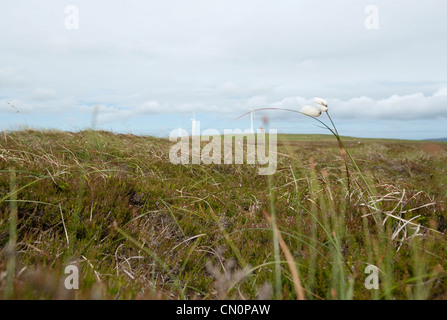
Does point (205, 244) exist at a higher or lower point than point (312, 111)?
lower

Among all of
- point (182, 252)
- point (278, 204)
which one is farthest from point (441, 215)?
point (182, 252)

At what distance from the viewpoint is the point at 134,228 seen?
3.86 m

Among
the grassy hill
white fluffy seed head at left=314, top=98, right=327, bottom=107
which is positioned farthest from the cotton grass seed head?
the grassy hill

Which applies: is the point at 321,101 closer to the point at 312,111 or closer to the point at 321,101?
the point at 321,101

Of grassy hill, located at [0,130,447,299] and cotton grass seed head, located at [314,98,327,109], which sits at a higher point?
cotton grass seed head, located at [314,98,327,109]

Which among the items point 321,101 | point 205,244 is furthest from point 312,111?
point 205,244

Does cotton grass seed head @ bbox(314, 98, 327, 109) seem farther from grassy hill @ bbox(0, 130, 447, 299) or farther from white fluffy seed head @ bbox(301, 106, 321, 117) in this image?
grassy hill @ bbox(0, 130, 447, 299)

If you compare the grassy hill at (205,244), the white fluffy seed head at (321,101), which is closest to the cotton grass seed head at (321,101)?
the white fluffy seed head at (321,101)

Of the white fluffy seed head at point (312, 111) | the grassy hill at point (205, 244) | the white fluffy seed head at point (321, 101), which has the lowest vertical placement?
the grassy hill at point (205, 244)

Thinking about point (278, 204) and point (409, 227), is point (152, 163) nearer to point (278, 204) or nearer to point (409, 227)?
point (278, 204)

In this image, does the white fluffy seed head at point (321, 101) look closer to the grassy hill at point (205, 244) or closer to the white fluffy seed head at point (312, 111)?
the white fluffy seed head at point (312, 111)

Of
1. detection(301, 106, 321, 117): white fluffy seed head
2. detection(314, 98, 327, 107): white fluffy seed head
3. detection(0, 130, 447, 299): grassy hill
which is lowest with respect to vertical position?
detection(0, 130, 447, 299): grassy hill

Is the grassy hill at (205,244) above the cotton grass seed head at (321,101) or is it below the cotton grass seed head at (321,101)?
below
